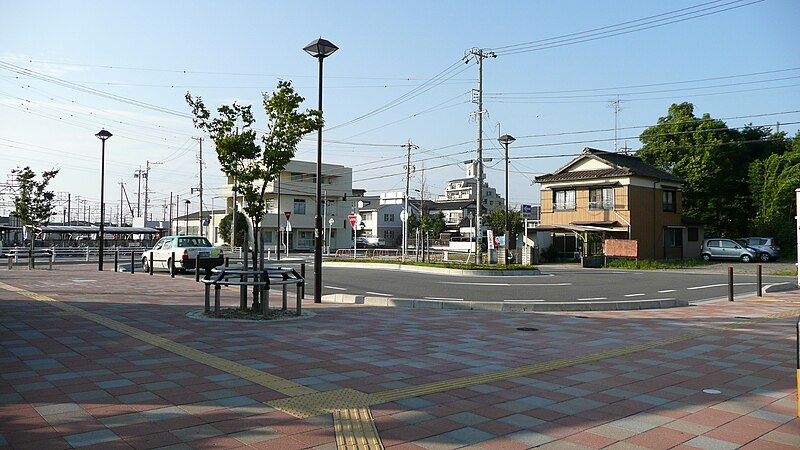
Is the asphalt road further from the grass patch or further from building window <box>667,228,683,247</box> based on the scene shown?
building window <box>667,228,683,247</box>

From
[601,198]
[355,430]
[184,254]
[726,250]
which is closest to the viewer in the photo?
[355,430]

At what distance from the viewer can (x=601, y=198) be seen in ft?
128

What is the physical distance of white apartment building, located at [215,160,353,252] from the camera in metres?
63.3

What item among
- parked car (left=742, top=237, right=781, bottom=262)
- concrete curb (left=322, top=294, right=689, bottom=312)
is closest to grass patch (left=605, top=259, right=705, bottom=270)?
parked car (left=742, top=237, right=781, bottom=262)

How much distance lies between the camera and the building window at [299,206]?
64594mm

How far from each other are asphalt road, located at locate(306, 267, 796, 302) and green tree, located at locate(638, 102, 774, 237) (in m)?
24.6

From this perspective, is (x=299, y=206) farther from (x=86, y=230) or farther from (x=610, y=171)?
(x=610, y=171)

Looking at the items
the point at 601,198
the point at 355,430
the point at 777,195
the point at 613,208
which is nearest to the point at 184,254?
the point at 355,430

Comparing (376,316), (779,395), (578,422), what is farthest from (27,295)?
(779,395)

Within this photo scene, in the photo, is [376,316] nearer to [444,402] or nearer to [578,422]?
[444,402]

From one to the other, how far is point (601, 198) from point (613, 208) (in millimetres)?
1233

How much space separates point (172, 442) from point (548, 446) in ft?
8.80

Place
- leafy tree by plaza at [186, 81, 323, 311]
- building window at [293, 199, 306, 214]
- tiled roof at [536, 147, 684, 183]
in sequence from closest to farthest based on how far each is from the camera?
leafy tree by plaza at [186, 81, 323, 311]
tiled roof at [536, 147, 684, 183]
building window at [293, 199, 306, 214]

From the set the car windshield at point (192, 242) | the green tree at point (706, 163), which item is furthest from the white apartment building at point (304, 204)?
the car windshield at point (192, 242)
